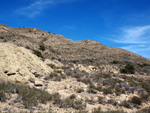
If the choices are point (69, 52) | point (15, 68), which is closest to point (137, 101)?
point (15, 68)

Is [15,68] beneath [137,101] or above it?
above

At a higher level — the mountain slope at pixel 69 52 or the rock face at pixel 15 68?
the mountain slope at pixel 69 52

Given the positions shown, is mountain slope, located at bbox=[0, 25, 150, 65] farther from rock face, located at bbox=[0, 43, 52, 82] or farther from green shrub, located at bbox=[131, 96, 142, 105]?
green shrub, located at bbox=[131, 96, 142, 105]

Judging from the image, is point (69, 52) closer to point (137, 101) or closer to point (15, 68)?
point (15, 68)

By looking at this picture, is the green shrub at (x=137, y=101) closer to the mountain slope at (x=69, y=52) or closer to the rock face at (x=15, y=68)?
the rock face at (x=15, y=68)

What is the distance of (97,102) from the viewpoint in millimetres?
7164

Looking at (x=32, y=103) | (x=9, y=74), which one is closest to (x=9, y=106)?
(x=32, y=103)

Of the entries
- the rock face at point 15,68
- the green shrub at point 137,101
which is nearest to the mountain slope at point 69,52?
the rock face at point 15,68

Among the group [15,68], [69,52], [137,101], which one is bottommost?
[137,101]

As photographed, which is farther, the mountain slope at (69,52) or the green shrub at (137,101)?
the mountain slope at (69,52)

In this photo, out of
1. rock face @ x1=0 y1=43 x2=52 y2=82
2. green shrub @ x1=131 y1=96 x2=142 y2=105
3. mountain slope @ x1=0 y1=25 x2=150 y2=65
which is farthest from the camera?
mountain slope @ x1=0 y1=25 x2=150 y2=65

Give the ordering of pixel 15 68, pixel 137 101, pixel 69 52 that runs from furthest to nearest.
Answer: pixel 69 52, pixel 15 68, pixel 137 101

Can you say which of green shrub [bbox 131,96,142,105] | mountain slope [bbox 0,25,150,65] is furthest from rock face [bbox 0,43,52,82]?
mountain slope [bbox 0,25,150,65]

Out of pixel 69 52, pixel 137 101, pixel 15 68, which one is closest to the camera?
pixel 137 101
